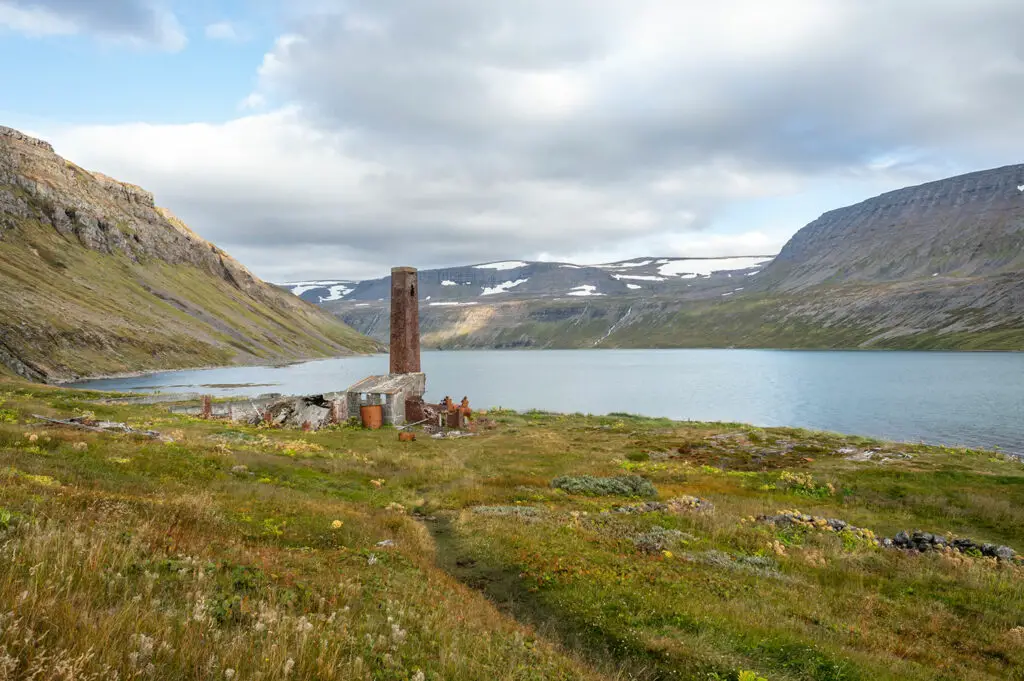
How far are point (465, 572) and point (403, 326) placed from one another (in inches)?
1558

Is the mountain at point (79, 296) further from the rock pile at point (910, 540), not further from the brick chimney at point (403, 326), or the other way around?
the rock pile at point (910, 540)

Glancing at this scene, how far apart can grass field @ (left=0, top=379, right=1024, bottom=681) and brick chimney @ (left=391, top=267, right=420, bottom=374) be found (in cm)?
2286

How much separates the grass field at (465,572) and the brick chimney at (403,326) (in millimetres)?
22865

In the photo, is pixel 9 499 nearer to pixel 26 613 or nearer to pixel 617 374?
pixel 26 613

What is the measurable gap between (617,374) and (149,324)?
13003 cm

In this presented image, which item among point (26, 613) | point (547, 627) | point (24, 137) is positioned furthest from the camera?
point (24, 137)

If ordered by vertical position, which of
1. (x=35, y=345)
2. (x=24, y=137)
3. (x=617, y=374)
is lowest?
(x=617, y=374)

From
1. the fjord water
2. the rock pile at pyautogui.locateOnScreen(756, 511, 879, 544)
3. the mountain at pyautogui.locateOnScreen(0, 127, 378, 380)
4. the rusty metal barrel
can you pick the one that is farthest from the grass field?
the mountain at pyautogui.locateOnScreen(0, 127, 378, 380)

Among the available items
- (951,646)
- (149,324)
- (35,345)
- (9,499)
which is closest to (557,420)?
(951,646)

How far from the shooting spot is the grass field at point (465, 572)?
5394 millimetres

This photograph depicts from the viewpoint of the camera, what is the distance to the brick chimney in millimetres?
51594

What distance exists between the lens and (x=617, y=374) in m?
149

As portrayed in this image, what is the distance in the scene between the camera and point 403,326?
5147 cm

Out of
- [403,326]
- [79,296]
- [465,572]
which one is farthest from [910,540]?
[79,296]
